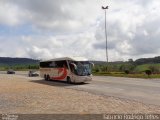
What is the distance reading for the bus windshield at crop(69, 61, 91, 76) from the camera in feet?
127

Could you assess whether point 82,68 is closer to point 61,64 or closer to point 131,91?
point 61,64

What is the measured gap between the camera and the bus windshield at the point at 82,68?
127ft

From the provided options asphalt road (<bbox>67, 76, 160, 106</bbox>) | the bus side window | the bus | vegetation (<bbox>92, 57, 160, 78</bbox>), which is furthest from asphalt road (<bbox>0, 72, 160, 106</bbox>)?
vegetation (<bbox>92, 57, 160, 78</bbox>)

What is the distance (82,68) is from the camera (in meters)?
38.9

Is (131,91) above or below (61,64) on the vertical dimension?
below

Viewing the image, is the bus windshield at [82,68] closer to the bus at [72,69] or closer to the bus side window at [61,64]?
the bus at [72,69]

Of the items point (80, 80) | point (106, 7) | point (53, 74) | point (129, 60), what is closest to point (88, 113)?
point (80, 80)

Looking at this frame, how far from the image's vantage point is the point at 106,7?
7344 centimetres

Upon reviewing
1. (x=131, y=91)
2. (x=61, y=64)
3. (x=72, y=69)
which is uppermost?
(x=61, y=64)

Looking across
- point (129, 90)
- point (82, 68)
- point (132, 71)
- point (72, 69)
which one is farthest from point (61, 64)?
point (132, 71)

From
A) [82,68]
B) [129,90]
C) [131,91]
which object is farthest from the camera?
[82,68]

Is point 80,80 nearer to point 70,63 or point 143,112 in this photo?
point 70,63

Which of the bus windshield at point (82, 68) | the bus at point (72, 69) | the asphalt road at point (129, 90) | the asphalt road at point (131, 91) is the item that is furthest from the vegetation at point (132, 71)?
the asphalt road at point (131, 91)

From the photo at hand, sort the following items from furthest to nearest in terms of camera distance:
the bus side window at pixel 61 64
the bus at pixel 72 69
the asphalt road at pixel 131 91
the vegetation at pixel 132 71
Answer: the vegetation at pixel 132 71, the bus side window at pixel 61 64, the bus at pixel 72 69, the asphalt road at pixel 131 91
